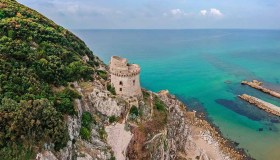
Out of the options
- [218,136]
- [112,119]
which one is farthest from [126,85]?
[218,136]

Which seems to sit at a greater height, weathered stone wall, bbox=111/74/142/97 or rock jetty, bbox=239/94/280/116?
weathered stone wall, bbox=111/74/142/97

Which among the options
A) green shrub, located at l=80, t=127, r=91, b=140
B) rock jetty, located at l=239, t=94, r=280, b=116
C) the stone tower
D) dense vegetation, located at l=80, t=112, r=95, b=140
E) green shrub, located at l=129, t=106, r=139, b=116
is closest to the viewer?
green shrub, located at l=80, t=127, r=91, b=140

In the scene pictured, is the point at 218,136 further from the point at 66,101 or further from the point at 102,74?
the point at 66,101

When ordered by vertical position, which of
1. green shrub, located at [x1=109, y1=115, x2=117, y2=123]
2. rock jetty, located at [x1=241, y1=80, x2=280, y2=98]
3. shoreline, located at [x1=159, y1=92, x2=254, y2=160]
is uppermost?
green shrub, located at [x1=109, y1=115, x2=117, y2=123]

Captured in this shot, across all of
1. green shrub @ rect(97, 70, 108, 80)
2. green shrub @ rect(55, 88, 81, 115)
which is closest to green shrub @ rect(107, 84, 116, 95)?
green shrub @ rect(97, 70, 108, 80)

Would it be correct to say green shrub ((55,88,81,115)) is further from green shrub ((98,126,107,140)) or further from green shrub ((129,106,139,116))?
green shrub ((129,106,139,116))

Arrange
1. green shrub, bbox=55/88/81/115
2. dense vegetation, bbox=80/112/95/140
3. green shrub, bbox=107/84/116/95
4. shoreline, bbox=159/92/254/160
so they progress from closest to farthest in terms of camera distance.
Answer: green shrub, bbox=55/88/81/115 → dense vegetation, bbox=80/112/95/140 → green shrub, bbox=107/84/116/95 → shoreline, bbox=159/92/254/160

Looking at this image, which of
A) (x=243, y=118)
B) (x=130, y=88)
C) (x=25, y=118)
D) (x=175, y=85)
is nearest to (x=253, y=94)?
(x=243, y=118)
